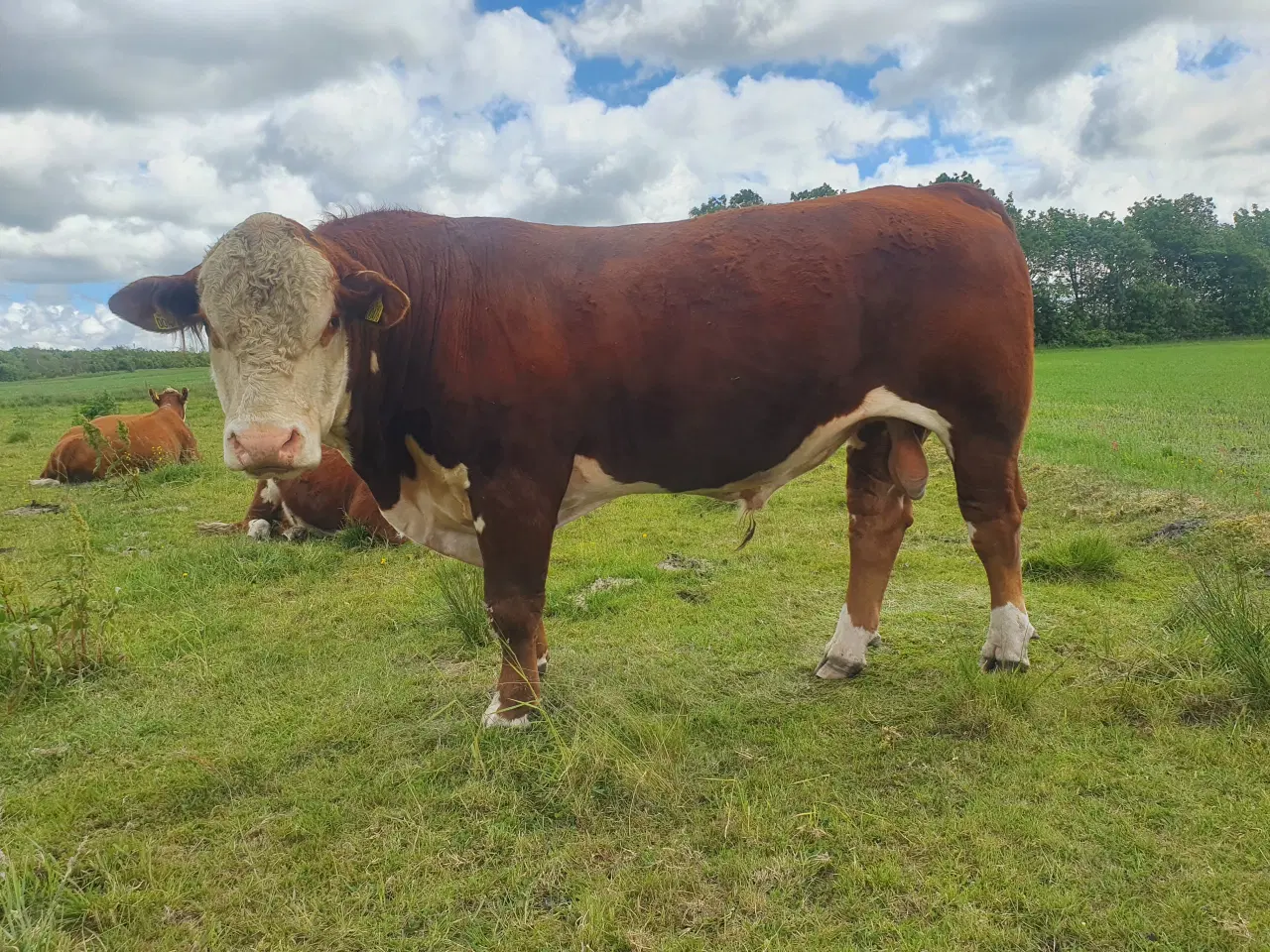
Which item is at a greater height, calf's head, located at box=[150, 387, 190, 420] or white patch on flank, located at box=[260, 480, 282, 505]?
calf's head, located at box=[150, 387, 190, 420]

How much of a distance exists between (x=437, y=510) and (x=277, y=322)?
1257 mm

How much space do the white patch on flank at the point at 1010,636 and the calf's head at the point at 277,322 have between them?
10.7ft

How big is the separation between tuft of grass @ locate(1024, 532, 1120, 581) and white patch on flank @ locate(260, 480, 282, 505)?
6679 millimetres

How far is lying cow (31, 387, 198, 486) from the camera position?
11.6m

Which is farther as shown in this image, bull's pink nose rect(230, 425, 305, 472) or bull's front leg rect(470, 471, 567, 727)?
bull's front leg rect(470, 471, 567, 727)

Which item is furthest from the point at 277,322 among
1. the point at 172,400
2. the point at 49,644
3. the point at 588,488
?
the point at 172,400

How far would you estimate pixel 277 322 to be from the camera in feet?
10.3

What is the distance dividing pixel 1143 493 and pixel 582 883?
283 inches

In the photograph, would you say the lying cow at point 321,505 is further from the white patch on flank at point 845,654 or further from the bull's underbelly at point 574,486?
the white patch on flank at point 845,654

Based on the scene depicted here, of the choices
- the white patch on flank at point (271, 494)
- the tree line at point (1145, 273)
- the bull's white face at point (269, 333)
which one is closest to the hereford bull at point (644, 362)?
the bull's white face at point (269, 333)

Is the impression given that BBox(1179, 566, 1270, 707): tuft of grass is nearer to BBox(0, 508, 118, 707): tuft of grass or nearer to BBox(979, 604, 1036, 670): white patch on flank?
BBox(979, 604, 1036, 670): white patch on flank

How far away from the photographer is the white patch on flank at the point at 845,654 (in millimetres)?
4473

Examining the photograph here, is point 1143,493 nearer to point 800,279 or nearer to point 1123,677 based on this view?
point 1123,677

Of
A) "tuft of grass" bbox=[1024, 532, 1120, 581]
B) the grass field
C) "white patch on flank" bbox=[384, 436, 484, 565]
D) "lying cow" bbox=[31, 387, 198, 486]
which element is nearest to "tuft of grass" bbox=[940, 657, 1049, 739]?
the grass field
